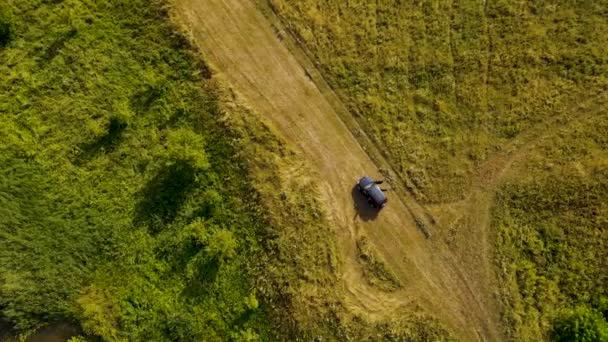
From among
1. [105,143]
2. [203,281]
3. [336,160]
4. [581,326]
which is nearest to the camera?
[581,326]

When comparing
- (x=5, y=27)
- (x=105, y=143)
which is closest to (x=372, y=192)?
(x=105, y=143)

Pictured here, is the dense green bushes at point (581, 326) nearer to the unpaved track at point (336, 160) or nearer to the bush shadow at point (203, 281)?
the unpaved track at point (336, 160)

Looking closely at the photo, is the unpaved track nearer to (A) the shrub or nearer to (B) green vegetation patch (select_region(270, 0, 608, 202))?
(B) green vegetation patch (select_region(270, 0, 608, 202))

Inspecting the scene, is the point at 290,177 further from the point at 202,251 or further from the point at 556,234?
the point at 556,234

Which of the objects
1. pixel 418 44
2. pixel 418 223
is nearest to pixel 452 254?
pixel 418 223

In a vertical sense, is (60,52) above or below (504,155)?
above

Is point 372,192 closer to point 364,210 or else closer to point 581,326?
point 364,210
